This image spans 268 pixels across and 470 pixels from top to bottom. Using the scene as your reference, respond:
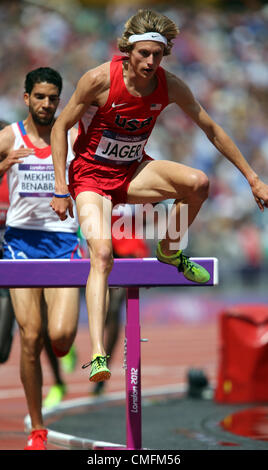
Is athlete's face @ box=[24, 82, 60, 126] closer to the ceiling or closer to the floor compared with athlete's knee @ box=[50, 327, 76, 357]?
closer to the ceiling

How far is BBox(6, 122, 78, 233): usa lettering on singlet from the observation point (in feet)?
18.6

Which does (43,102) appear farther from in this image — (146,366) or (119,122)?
(146,366)

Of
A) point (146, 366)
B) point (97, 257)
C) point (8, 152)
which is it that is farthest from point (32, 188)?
point (146, 366)

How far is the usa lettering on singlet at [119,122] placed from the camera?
14.7 ft


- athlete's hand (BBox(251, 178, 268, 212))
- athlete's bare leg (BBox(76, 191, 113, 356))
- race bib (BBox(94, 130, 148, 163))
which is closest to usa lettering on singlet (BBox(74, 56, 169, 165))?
race bib (BBox(94, 130, 148, 163))

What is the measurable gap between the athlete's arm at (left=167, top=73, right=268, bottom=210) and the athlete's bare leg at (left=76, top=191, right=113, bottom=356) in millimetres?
732

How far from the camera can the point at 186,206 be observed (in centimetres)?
480

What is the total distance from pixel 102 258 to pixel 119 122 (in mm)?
767

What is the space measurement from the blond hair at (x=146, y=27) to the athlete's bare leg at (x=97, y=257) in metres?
0.85

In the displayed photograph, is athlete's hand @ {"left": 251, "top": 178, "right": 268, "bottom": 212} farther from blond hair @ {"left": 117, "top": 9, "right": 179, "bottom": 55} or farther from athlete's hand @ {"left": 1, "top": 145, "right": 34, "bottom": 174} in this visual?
athlete's hand @ {"left": 1, "top": 145, "right": 34, "bottom": 174}

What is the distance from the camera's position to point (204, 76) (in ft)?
66.3
